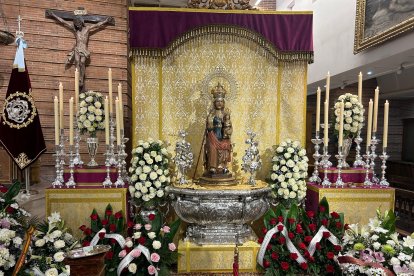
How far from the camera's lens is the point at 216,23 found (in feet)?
13.7

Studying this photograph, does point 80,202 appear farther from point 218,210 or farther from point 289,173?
point 289,173

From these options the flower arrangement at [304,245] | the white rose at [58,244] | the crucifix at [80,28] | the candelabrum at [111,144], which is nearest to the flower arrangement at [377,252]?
the flower arrangement at [304,245]

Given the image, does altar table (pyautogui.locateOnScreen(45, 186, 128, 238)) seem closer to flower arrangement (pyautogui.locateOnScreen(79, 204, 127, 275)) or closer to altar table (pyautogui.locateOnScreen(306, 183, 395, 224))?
flower arrangement (pyautogui.locateOnScreen(79, 204, 127, 275))

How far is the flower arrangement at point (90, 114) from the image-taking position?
11.9 feet

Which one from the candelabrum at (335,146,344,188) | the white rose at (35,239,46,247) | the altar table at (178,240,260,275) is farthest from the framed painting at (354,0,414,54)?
the white rose at (35,239,46,247)

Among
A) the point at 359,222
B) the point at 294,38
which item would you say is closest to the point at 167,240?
the point at 359,222

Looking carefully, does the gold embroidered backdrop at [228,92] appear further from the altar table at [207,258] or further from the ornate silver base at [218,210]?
the altar table at [207,258]

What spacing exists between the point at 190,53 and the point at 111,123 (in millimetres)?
1435

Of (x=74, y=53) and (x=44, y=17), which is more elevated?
(x=44, y=17)

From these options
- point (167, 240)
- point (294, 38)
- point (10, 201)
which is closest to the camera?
point (10, 201)

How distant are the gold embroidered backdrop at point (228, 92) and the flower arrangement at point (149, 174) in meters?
0.50

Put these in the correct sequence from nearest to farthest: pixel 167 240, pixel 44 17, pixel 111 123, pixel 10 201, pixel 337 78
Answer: pixel 10 201, pixel 167 240, pixel 111 123, pixel 44 17, pixel 337 78

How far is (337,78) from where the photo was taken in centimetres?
696

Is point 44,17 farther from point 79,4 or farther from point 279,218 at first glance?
point 279,218
